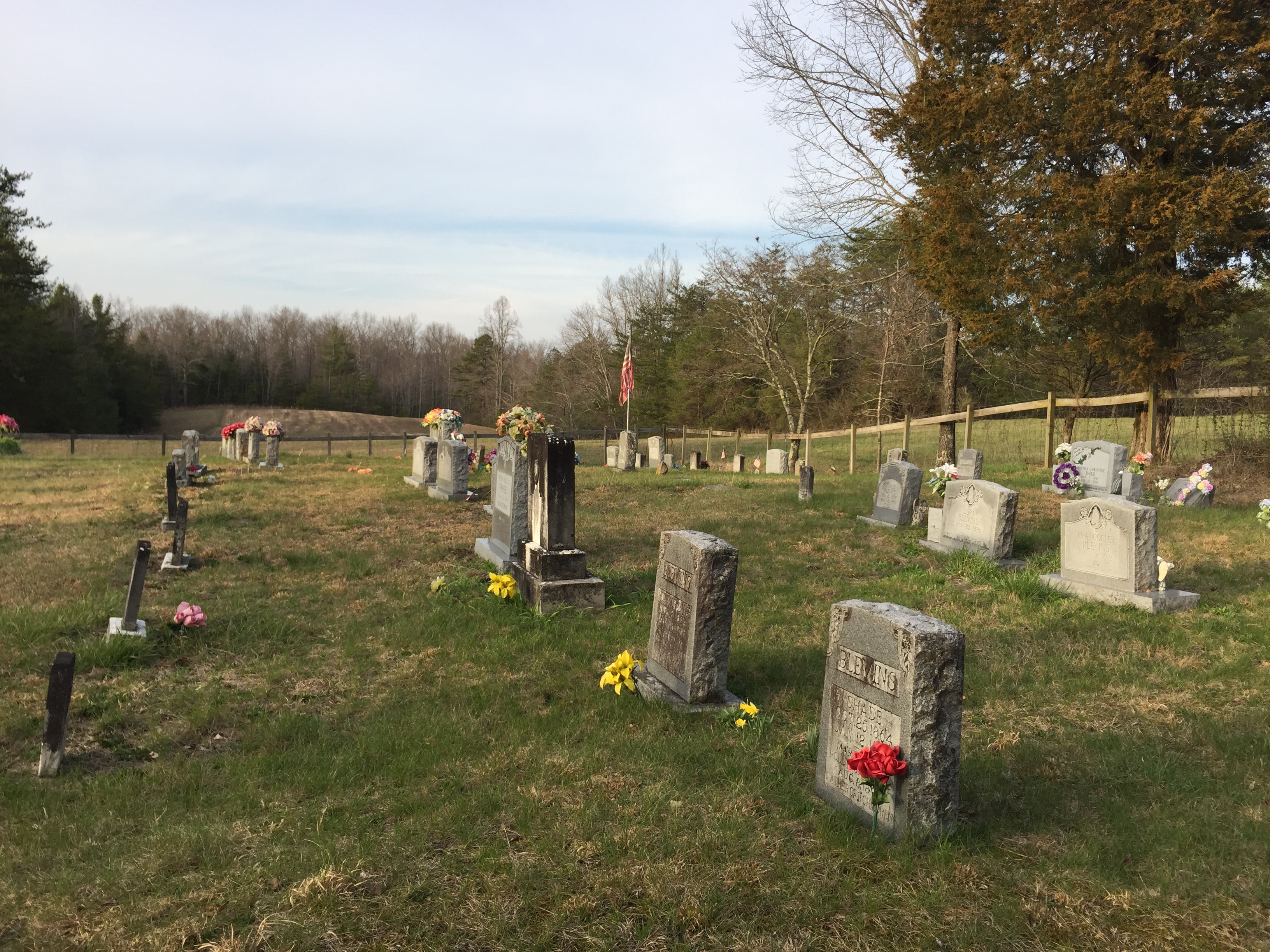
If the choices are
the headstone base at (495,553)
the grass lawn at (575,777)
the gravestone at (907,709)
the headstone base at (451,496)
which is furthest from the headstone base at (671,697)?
the headstone base at (451,496)

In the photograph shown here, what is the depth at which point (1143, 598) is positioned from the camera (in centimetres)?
732

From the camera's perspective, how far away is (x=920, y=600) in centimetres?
786

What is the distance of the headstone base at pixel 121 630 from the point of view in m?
6.27

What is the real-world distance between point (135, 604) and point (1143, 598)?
9.07 m

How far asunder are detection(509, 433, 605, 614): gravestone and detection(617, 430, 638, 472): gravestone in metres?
14.3

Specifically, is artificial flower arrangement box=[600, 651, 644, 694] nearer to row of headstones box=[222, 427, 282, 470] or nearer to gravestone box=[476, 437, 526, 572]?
gravestone box=[476, 437, 526, 572]

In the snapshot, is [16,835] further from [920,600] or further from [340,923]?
[920,600]

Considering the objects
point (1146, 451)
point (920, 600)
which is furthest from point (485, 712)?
point (1146, 451)

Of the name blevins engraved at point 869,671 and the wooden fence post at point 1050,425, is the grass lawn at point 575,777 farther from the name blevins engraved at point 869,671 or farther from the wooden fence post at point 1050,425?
the wooden fence post at point 1050,425

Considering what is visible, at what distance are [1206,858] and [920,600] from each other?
4.51 m

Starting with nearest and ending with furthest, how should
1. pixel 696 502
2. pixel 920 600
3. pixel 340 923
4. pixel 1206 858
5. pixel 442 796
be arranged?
pixel 340 923 < pixel 1206 858 < pixel 442 796 < pixel 920 600 < pixel 696 502

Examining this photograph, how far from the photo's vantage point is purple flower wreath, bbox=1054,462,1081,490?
12258 millimetres

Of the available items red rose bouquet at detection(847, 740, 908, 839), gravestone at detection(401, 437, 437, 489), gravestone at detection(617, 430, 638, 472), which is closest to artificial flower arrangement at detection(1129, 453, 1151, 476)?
red rose bouquet at detection(847, 740, 908, 839)

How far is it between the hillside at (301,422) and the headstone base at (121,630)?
151 feet
